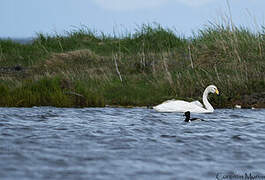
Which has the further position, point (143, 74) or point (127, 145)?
point (143, 74)

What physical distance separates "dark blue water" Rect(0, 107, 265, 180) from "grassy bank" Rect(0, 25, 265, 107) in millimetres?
1613

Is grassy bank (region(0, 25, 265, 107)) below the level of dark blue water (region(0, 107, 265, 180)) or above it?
above

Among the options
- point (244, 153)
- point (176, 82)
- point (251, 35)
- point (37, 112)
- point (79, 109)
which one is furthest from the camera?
point (251, 35)

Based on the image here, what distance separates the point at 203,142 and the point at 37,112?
493 centimetres

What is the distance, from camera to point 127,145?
8.83 meters

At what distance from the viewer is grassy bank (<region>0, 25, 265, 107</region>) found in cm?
1470

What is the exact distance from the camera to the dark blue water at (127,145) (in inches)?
278

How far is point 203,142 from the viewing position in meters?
9.30

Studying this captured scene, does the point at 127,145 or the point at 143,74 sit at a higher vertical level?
the point at 143,74

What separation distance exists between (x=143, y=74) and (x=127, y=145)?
9.88 meters

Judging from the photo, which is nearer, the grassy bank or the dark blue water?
the dark blue water

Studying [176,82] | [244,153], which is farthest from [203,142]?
[176,82]

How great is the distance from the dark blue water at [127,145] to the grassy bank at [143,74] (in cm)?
161

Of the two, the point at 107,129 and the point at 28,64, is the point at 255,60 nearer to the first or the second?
the point at 107,129
